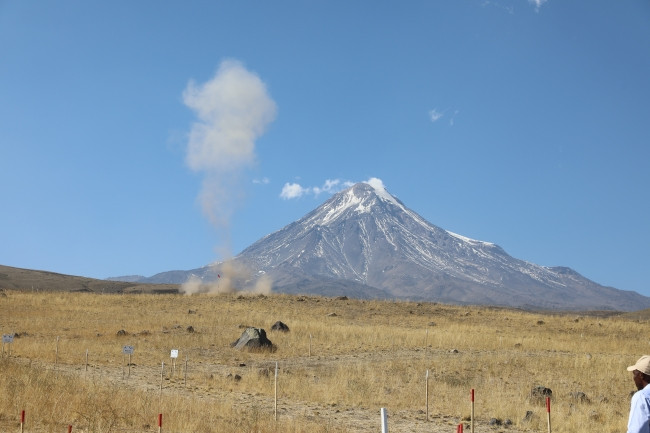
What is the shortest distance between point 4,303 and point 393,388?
A: 136ft

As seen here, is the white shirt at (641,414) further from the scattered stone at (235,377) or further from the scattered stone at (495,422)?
the scattered stone at (235,377)

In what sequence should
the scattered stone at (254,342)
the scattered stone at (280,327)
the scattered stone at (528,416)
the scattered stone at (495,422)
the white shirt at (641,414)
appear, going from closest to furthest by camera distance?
1. the white shirt at (641,414)
2. the scattered stone at (495,422)
3. the scattered stone at (528,416)
4. the scattered stone at (254,342)
5. the scattered stone at (280,327)

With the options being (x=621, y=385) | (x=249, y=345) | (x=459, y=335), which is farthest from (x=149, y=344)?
(x=621, y=385)

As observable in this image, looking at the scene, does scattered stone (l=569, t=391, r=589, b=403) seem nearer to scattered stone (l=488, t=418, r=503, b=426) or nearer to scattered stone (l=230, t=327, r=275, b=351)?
scattered stone (l=488, t=418, r=503, b=426)

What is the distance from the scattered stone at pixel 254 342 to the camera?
1324 inches

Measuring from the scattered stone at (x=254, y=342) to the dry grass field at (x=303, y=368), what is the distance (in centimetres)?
74

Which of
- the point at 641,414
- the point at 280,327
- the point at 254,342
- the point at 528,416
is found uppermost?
the point at 641,414

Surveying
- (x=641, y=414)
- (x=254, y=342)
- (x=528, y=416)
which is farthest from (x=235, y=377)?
(x=641, y=414)

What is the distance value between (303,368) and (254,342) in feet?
20.8

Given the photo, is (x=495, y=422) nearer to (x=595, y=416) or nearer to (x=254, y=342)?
(x=595, y=416)

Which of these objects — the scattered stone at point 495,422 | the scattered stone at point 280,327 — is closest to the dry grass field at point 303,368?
the scattered stone at point 495,422

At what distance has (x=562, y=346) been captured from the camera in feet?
127

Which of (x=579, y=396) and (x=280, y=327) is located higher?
(x=280, y=327)

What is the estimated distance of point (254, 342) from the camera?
3372 cm
